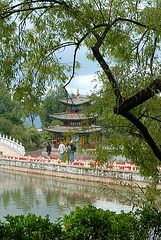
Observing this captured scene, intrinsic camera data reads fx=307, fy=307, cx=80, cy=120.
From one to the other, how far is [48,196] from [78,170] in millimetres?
4138

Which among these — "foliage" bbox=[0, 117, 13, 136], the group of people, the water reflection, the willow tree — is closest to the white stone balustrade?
the water reflection

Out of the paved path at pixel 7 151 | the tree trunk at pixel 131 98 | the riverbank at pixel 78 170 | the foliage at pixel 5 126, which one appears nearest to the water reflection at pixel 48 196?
the riverbank at pixel 78 170

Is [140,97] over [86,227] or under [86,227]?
over

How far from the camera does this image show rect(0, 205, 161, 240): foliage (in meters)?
3.45

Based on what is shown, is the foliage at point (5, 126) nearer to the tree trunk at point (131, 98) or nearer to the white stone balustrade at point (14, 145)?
the white stone balustrade at point (14, 145)

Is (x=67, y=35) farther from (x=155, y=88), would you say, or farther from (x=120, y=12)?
(x=155, y=88)

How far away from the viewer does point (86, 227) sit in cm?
377

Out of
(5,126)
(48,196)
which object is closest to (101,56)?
(48,196)

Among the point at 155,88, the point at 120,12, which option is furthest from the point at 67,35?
the point at 155,88

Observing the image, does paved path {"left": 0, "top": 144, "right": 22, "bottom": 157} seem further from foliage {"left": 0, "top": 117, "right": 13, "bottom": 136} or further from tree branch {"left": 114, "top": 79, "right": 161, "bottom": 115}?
tree branch {"left": 114, "top": 79, "right": 161, "bottom": 115}

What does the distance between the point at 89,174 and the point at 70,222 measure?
12607 mm

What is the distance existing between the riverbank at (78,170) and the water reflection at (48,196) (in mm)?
462

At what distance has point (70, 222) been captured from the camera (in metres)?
3.73

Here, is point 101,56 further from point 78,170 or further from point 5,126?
point 5,126
